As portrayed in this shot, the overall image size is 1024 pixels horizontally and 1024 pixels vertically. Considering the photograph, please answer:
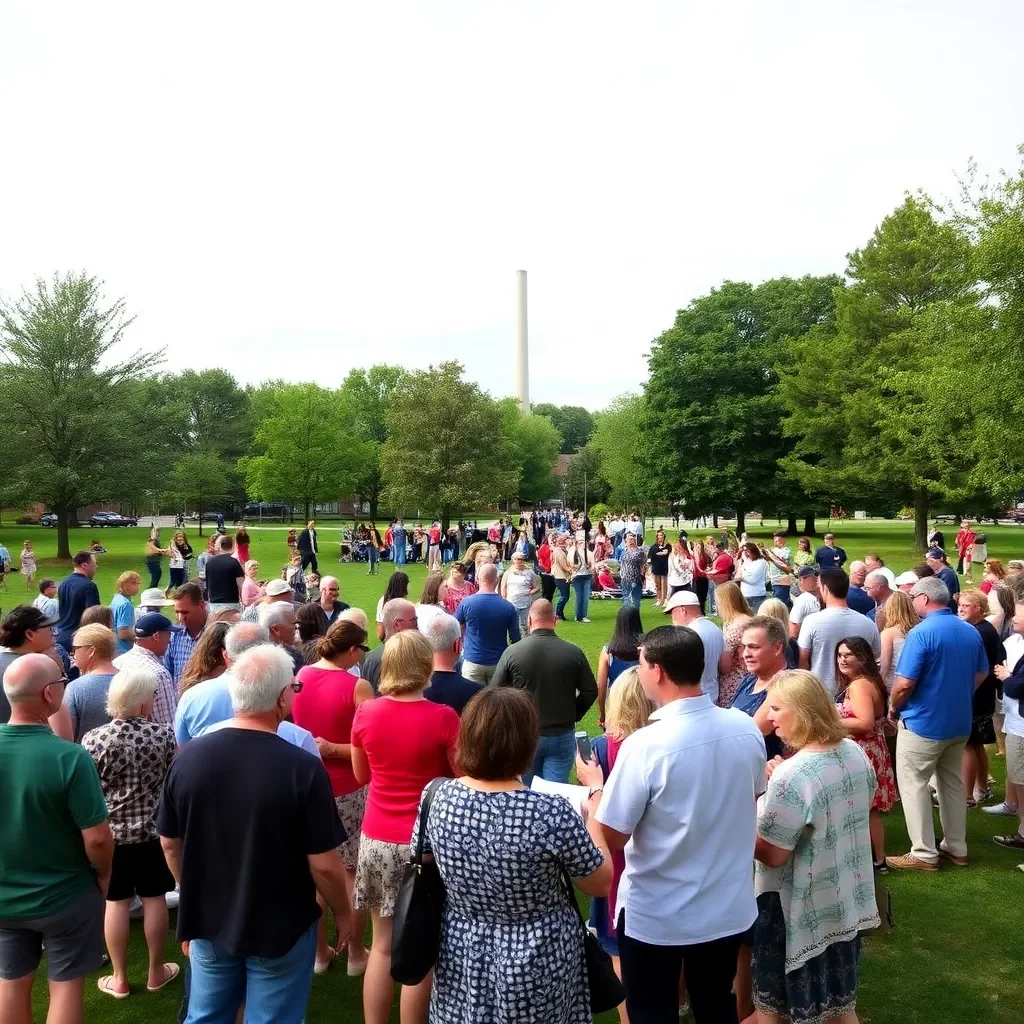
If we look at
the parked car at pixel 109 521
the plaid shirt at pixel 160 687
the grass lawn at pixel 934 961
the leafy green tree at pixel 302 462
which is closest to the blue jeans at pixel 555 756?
the grass lawn at pixel 934 961

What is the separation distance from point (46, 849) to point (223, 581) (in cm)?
871

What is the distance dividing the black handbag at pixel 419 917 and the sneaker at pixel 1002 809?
5675mm

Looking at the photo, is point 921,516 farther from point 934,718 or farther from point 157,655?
point 157,655

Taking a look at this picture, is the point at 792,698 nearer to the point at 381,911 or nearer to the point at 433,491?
the point at 381,911

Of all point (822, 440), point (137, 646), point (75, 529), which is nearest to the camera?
point (137, 646)

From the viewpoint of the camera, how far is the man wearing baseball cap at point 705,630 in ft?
18.6

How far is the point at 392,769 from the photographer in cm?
359

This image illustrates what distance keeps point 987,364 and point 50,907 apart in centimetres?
2328

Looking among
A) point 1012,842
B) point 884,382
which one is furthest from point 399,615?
point 884,382

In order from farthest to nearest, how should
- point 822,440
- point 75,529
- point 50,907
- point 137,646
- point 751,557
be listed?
point 75,529 → point 822,440 → point 751,557 → point 137,646 → point 50,907

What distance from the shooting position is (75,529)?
52.9m

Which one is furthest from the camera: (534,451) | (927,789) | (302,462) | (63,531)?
(534,451)

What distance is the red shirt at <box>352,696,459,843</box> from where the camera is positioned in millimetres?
3545

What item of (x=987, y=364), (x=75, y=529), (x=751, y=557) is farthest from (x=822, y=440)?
(x=75, y=529)
